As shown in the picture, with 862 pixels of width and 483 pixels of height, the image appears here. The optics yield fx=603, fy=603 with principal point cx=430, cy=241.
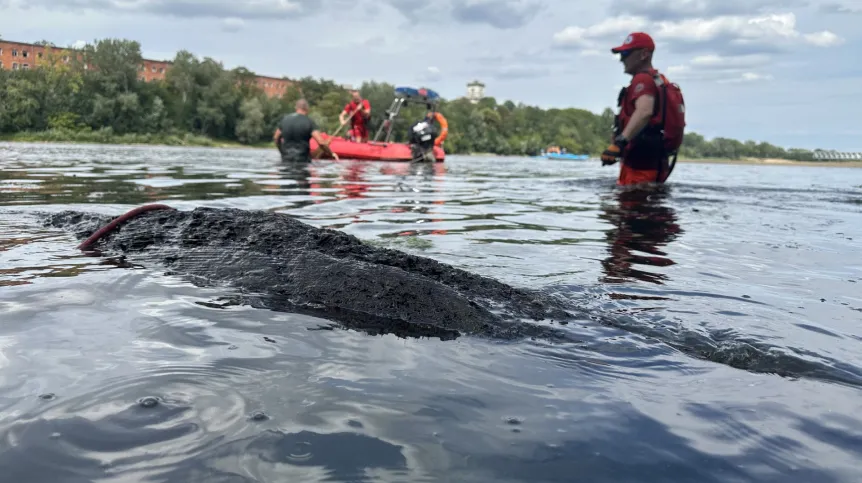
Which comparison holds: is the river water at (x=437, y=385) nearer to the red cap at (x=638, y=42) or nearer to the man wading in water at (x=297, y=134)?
the red cap at (x=638, y=42)

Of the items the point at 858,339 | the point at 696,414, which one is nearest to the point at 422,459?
the point at 696,414

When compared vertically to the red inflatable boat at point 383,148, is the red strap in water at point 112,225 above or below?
below

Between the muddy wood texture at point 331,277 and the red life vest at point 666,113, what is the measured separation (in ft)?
23.2

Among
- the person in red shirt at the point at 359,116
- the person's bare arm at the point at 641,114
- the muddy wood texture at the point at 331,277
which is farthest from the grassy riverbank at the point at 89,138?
the muddy wood texture at the point at 331,277

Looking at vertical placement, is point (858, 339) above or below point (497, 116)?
below

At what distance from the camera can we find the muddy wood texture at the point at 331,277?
2.70m

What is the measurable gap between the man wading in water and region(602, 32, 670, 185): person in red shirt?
9122 millimetres

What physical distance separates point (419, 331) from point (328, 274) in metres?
0.71

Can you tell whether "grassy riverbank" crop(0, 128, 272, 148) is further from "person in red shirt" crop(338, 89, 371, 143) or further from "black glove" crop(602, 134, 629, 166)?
"black glove" crop(602, 134, 629, 166)

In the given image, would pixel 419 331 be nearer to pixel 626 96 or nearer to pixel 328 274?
pixel 328 274

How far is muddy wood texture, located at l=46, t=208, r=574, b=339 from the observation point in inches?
106

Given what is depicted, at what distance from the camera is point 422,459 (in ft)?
5.07

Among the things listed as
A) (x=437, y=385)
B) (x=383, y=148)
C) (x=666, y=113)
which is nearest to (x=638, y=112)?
(x=666, y=113)

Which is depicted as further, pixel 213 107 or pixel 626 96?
pixel 213 107
